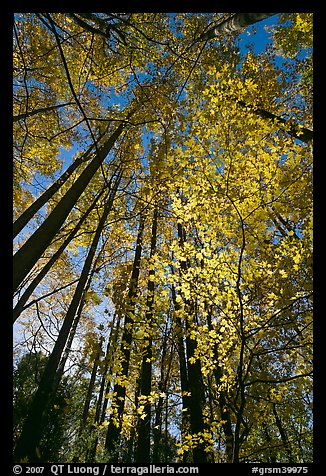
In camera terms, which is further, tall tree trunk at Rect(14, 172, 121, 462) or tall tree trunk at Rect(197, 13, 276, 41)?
tall tree trunk at Rect(14, 172, 121, 462)

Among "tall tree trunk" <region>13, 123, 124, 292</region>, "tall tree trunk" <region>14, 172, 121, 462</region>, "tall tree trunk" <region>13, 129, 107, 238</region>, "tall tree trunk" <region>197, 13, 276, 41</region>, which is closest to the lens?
"tall tree trunk" <region>197, 13, 276, 41</region>

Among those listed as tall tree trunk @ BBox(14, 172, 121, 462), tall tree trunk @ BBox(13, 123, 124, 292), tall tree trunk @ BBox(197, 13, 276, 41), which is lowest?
tall tree trunk @ BBox(14, 172, 121, 462)

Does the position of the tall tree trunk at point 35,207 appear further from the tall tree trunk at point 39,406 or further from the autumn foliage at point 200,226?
the tall tree trunk at point 39,406

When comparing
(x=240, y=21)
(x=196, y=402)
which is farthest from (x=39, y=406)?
(x=240, y=21)

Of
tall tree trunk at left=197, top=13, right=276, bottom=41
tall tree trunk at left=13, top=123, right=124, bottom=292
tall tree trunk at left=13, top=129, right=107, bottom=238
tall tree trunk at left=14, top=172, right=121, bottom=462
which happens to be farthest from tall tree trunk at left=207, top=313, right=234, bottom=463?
tall tree trunk at left=197, top=13, right=276, bottom=41

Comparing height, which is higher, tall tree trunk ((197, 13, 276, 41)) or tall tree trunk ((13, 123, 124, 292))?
tall tree trunk ((197, 13, 276, 41))

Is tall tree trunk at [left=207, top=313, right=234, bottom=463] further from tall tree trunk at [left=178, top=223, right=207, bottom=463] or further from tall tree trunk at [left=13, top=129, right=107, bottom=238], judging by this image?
tall tree trunk at [left=13, top=129, right=107, bottom=238]

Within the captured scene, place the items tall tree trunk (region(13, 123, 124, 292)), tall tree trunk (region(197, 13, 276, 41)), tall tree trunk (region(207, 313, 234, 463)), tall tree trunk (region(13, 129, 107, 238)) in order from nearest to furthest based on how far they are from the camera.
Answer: tall tree trunk (region(197, 13, 276, 41)) → tall tree trunk (region(13, 123, 124, 292)) → tall tree trunk (region(207, 313, 234, 463)) → tall tree trunk (region(13, 129, 107, 238))

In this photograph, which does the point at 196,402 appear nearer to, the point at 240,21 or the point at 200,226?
the point at 200,226

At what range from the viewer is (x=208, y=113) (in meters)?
4.12

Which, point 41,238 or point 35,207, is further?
point 35,207

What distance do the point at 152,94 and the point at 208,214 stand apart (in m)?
2.03

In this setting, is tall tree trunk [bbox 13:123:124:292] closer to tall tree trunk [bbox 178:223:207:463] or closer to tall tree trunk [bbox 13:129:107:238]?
tall tree trunk [bbox 13:129:107:238]

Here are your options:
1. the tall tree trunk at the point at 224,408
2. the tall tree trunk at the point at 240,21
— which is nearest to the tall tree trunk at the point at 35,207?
the tall tree trunk at the point at 240,21
